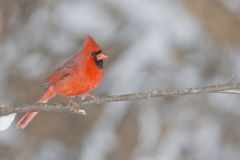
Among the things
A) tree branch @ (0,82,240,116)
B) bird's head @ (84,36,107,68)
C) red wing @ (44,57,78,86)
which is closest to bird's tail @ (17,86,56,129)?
red wing @ (44,57,78,86)

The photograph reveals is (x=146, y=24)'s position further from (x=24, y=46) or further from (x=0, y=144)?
(x=0, y=144)

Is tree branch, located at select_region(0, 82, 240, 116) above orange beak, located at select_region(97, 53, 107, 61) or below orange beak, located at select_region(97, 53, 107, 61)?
below

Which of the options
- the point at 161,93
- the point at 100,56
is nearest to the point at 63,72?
the point at 100,56

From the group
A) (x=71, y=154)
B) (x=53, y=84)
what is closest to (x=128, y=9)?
(x=71, y=154)

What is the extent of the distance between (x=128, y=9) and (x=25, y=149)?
2.10 m

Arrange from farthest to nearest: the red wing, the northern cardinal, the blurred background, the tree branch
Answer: the blurred background, the red wing, the northern cardinal, the tree branch

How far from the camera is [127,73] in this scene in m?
7.86

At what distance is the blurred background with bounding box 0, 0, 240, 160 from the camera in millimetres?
7336

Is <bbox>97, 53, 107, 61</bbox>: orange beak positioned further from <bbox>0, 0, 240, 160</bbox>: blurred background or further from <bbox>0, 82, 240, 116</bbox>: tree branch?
<bbox>0, 0, 240, 160</bbox>: blurred background

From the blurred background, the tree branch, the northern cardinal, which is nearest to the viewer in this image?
the tree branch

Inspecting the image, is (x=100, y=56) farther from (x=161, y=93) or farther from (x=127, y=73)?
(x=127, y=73)

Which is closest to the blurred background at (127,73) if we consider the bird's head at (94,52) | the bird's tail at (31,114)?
the bird's tail at (31,114)

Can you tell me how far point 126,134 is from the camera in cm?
736

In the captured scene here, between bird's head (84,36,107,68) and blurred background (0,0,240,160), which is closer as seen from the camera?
bird's head (84,36,107,68)
